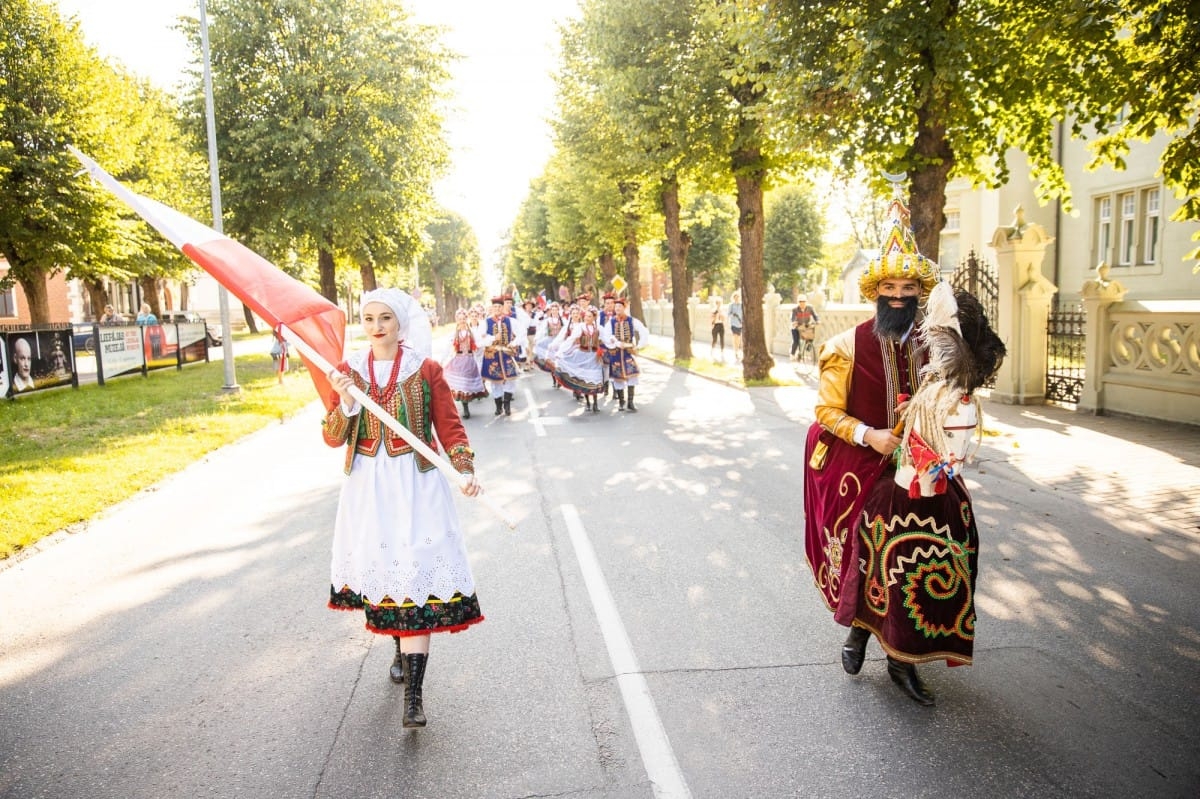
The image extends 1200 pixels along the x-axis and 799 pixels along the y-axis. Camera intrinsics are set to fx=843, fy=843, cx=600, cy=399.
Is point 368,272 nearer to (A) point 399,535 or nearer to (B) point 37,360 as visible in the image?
(B) point 37,360

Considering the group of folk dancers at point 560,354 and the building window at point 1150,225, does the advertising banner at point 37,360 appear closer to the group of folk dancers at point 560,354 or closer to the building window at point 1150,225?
the group of folk dancers at point 560,354

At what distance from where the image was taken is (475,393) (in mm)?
15484

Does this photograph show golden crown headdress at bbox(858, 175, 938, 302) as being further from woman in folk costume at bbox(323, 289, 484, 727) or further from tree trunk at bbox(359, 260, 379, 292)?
tree trunk at bbox(359, 260, 379, 292)

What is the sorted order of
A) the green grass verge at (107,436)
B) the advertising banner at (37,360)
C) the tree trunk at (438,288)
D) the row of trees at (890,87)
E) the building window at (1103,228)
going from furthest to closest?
the tree trunk at (438,288) → the building window at (1103,228) → the advertising banner at (37,360) → the row of trees at (890,87) → the green grass verge at (107,436)

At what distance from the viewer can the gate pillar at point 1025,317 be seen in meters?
14.4

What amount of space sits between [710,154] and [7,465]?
46.5ft

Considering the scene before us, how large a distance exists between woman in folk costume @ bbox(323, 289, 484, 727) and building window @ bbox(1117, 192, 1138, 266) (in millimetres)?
26938

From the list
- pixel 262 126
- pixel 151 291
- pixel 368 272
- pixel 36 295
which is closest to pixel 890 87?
pixel 262 126

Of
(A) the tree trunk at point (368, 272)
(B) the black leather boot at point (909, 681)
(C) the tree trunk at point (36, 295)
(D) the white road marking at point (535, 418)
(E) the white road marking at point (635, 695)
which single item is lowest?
(D) the white road marking at point (535, 418)

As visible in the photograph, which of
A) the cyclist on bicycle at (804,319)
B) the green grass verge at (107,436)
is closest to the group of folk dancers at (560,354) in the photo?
the green grass verge at (107,436)

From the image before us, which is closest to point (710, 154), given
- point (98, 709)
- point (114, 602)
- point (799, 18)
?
point (799, 18)

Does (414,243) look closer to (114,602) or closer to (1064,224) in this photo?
(1064,224)

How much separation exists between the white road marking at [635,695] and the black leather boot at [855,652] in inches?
40.1

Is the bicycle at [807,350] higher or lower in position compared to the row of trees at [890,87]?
lower
